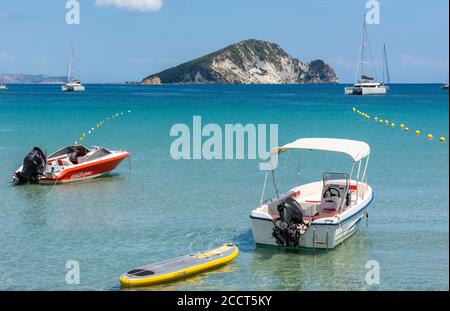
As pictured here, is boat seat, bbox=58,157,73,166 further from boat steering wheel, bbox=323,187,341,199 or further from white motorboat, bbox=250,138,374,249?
boat steering wheel, bbox=323,187,341,199

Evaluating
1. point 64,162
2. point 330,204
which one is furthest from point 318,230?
point 64,162

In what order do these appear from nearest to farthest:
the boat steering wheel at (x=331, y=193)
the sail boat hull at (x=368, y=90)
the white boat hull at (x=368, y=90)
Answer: the boat steering wheel at (x=331, y=193) < the sail boat hull at (x=368, y=90) < the white boat hull at (x=368, y=90)

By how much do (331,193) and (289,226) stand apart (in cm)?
313

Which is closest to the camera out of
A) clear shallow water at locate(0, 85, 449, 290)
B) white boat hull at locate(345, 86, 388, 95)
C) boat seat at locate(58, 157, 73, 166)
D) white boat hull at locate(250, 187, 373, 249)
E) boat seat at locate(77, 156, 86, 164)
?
clear shallow water at locate(0, 85, 449, 290)

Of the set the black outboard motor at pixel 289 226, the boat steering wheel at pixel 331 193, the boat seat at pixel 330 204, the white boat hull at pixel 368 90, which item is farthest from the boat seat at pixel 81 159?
the white boat hull at pixel 368 90

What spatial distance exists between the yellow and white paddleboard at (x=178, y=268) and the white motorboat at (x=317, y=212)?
134cm

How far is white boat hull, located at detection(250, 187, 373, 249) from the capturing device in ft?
65.8

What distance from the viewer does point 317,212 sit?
22594 mm

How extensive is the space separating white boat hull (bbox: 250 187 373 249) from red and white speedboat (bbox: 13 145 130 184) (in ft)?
46.3

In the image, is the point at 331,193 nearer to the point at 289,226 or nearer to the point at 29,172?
the point at 289,226

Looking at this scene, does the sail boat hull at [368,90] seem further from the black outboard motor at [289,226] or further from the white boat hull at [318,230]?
the black outboard motor at [289,226]

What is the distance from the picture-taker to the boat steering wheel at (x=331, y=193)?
74.6 ft

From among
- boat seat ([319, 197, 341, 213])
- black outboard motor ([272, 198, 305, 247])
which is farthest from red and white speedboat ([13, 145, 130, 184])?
black outboard motor ([272, 198, 305, 247])

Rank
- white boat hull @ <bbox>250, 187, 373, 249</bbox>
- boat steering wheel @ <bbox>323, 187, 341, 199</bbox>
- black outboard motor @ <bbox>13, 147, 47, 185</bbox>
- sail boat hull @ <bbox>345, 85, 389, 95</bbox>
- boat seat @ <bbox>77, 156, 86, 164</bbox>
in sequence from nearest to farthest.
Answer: white boat hull @ <bbox>250, 187, 373, 249</bbox> < boat steering wheel @ <bbox>323, 187, 341, 199</bbox> < black outboard motor @ <bbox>13, 147, 47, 185</bbox> < boat seat @ <bbox>77, 156, 86, 164</bbox> < sail boat hull @ <bbox>345, 85, 389, 95</bbox>
